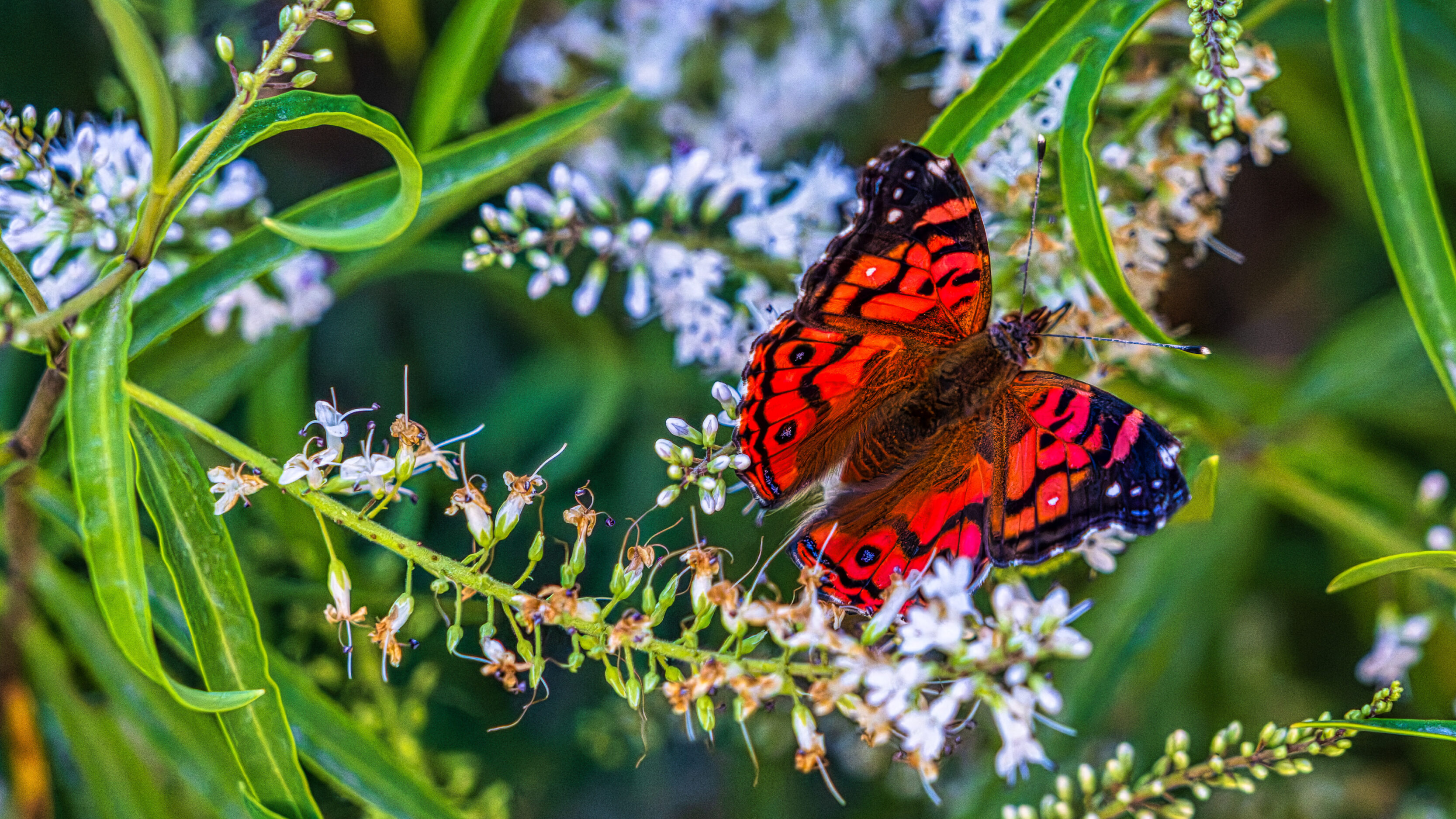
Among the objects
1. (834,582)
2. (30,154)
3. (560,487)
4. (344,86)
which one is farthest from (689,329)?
(344,86)

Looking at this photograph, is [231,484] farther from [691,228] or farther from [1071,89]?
[1071,89]

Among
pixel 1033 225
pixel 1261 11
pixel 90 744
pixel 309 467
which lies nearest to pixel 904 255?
pixel 1033 225

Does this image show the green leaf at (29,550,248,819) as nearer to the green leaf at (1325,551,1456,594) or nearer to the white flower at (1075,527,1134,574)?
the white flower at (1075,527,1134,574)

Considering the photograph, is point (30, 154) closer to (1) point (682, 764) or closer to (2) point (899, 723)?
(2) point (899, 723)

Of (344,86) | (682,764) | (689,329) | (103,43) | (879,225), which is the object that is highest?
(344,86)

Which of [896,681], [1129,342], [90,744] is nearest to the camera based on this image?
[896,681]

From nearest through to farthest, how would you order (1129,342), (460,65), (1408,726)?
(1408,726) < (1129,342) < (460,65)

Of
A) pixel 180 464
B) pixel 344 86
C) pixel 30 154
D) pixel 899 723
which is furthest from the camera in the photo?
pixel 344 86
